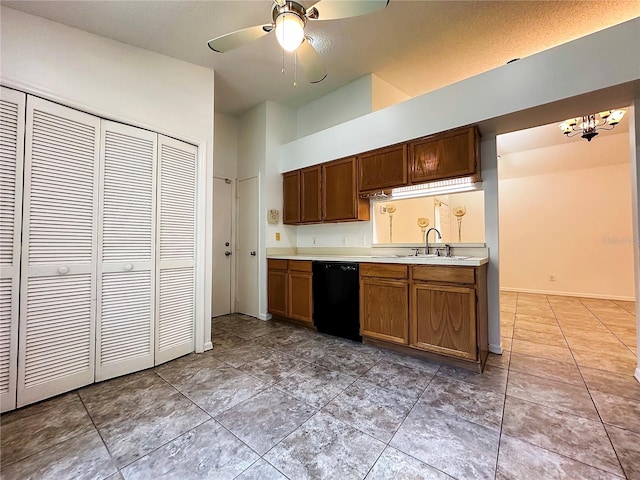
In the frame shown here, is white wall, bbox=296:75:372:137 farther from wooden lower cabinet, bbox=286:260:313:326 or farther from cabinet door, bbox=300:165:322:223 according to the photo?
wooden lower cabinet, bbox=286:260:313:326

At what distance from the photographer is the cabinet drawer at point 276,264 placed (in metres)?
3.63

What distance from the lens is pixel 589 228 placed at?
200 inches

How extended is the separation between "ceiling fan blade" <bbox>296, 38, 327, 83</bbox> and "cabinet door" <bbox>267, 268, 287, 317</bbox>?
91.7 inches

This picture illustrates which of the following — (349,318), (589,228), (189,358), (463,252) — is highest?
(589,228)

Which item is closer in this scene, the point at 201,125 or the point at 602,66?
the point at 602,66

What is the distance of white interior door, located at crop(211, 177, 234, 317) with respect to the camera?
13.4 ft

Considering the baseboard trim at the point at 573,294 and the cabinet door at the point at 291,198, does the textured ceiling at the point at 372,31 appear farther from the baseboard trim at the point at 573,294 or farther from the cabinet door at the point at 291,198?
the baseboard trim at the point at 573,294

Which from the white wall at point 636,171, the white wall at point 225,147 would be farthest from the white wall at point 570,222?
the white wall at point 225,147

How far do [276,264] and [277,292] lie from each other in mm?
392

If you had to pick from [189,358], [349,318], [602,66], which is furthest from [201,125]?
[602,66]

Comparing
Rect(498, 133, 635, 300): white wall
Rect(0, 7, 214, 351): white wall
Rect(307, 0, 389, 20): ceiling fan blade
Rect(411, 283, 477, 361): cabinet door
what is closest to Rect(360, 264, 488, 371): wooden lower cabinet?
Rect(411, 283, 477, 361): cabinet door

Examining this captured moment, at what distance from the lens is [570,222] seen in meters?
5.27

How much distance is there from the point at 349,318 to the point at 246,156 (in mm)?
2915

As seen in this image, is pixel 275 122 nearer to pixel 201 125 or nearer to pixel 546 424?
pixel 201 125
